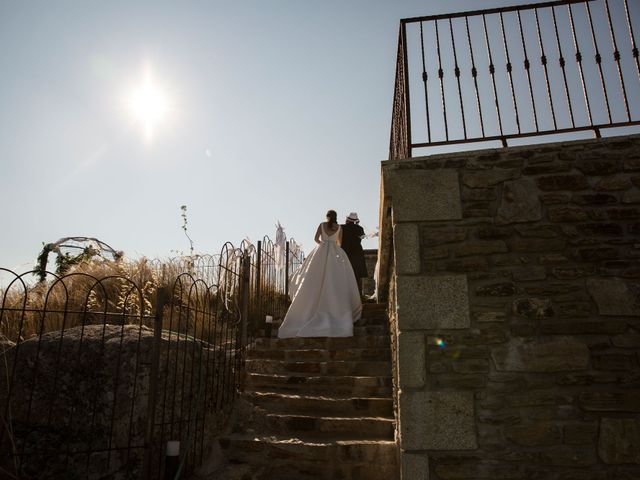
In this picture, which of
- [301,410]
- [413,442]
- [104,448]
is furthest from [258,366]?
[413,442]

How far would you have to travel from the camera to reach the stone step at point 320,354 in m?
4.98

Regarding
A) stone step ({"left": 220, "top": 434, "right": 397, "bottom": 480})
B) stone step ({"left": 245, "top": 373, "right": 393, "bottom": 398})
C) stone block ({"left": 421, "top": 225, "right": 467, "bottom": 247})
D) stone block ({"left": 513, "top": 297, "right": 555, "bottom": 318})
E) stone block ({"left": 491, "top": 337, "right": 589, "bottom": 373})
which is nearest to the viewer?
stone block ({"left": 491, "top": 337, "right": 589, "bottom": 373})

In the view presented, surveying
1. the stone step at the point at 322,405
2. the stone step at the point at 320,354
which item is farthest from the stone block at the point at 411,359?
the stone step at the point at 320,354

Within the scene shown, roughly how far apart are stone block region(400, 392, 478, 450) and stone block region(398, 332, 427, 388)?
85mm

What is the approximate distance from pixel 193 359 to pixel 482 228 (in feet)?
8.81

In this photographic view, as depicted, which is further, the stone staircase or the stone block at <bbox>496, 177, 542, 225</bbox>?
the stone staircase

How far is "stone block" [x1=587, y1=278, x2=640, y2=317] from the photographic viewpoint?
290 centimetres

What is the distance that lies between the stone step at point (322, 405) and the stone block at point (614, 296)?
6.97 feet

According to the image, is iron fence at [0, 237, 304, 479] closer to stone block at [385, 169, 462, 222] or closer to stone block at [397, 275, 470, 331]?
stone block at [397, 275, 470, 331]

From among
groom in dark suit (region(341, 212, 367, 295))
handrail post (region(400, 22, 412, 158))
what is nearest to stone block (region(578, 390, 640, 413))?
handrail post (region(400, 22, 412, 158))

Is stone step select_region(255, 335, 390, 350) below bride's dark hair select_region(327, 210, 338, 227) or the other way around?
below

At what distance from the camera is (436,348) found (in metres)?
2.96

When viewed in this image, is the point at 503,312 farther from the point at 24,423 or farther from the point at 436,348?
the point at 24,423

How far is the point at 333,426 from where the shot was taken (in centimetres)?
400
